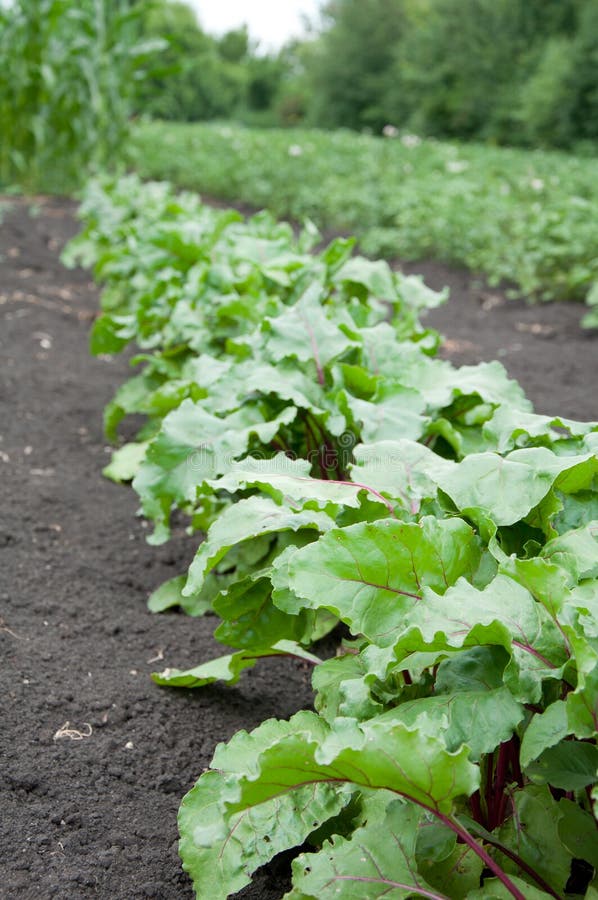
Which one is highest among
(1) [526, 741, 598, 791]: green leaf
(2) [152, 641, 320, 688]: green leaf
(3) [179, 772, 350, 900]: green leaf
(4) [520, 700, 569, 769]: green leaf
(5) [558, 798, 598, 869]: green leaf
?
(4) [520, 700, 569, 769]: green leaf

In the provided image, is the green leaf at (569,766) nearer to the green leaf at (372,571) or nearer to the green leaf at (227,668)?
the green leaf at (372,571)

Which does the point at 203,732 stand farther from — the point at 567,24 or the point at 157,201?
the point at 567,24

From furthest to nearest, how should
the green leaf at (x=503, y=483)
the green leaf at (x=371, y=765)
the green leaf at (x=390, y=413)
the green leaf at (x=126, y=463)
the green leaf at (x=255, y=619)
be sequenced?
the green leaf at (x=126, y=463)
the green leaf at (x=390, y=413)
the green leaf at (x=255, y=619)
the green leaf at (x=503, y=483)
the green leaf at (x=371, y=765)

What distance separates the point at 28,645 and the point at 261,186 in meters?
9.80

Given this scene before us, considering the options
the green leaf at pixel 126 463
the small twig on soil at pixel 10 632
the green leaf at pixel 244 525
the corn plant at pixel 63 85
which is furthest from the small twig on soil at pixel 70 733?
the corn plant at pixel 63 85

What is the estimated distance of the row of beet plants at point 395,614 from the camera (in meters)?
1.28

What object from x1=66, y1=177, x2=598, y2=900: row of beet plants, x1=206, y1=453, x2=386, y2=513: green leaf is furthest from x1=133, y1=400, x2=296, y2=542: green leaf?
x1=206, y1=453, x2=386, y2=513: green leaf

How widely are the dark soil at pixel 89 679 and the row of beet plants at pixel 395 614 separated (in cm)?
13

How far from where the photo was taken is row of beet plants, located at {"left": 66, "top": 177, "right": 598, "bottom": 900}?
1.28 m

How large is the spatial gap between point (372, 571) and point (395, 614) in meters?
0.08

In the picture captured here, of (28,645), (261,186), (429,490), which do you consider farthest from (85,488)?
(261,186)

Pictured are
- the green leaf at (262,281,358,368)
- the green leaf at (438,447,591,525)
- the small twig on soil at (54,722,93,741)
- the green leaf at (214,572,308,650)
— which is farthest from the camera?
the green leaf at (262,281,358,368)

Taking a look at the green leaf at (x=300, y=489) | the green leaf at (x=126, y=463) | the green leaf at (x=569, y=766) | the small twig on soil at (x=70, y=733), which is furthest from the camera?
the green leaf at (x=126, y=463)

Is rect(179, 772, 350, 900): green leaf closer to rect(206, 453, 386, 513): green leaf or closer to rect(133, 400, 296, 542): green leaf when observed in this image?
rect(206, 453, 386, 513): green leaf
